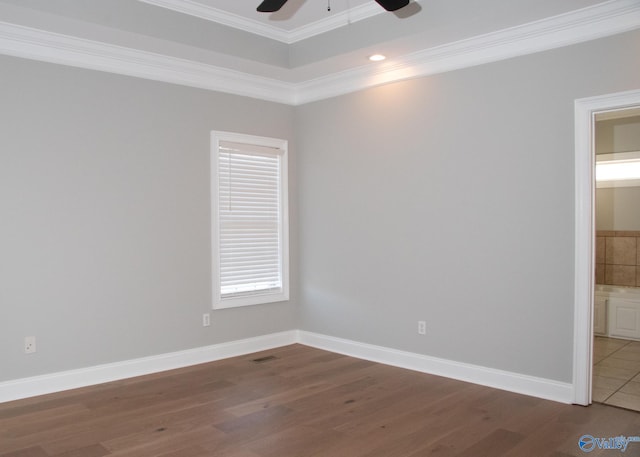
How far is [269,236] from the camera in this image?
18.2 feet

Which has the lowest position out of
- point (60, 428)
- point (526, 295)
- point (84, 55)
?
point (60, 428)

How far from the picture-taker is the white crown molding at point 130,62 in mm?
3842

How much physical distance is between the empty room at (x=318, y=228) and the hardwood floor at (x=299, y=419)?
2 cm

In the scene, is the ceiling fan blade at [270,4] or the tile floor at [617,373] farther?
the tile floor at [617,373]

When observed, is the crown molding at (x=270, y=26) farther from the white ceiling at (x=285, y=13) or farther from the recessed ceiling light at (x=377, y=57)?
the recessed ceiling light at (x=377, y=57)

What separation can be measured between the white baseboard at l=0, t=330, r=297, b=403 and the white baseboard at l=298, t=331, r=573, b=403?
20.6 inches

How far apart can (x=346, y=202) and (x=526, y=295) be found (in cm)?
204

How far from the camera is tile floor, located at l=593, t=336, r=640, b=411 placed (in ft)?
12.5

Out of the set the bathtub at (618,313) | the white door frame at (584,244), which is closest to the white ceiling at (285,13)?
the white door frame at (584,244)

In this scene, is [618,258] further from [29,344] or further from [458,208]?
[29,344]

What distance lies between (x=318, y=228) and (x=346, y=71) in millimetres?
1675

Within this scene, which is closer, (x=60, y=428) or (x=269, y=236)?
(x=60, y=428)

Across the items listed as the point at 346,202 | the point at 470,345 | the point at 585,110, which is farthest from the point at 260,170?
the point at 585,110

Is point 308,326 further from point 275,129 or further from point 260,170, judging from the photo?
point 275,129
